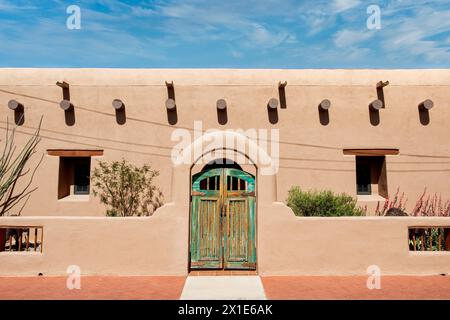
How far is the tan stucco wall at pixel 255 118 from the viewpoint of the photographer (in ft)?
40.6

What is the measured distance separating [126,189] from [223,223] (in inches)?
191

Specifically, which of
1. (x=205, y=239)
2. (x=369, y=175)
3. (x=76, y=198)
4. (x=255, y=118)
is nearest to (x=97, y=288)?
(x=205, y=239)

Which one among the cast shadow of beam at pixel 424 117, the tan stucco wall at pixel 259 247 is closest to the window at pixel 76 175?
the tan stucco wall at pixel 259 247

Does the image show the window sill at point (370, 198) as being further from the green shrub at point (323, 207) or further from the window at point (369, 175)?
the green shrub at point (323, 207)

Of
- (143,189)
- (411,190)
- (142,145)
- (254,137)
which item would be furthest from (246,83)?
(411,190)

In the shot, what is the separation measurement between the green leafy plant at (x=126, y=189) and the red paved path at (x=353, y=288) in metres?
5.65

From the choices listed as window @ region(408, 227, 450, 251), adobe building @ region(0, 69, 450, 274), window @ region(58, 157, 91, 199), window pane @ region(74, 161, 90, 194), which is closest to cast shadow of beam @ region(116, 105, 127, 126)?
adobe building @ region(0, 69, 450, 274)

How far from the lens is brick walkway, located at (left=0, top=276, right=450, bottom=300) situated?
6.59m

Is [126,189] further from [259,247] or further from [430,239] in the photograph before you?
[430,239]

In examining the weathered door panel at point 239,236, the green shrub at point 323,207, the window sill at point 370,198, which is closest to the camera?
the weathered door panel at point 239,236

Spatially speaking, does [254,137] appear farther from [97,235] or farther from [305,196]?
[97,235]

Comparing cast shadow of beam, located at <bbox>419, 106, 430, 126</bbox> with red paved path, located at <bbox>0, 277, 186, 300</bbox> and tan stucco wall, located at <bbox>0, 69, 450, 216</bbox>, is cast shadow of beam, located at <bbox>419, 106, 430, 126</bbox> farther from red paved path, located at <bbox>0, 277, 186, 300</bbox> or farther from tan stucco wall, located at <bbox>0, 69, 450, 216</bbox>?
red paved path, located at <bbox>0, 277, 186, 300</bbox>

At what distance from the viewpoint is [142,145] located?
488 inches

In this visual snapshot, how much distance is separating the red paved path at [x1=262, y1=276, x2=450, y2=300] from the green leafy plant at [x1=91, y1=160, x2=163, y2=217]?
565cm
